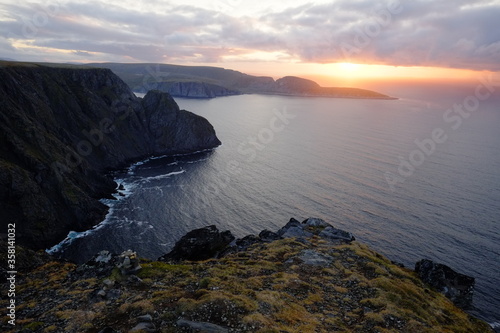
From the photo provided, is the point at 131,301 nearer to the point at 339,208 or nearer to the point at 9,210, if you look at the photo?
the point at 9,210

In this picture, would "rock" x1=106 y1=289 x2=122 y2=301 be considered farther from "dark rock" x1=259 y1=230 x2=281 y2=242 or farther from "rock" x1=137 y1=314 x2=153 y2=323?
"dark rock" x1=259 y1=230 x2=281 y2=242

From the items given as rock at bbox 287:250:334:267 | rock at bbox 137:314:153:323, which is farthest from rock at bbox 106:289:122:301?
rock at bbox 287:250:334:267

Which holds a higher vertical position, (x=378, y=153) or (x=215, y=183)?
(x=378, y=153)

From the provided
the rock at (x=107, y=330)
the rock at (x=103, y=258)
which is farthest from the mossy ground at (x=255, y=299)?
the rock at (x=103, y=258)

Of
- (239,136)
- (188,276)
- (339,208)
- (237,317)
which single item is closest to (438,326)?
(237,317)

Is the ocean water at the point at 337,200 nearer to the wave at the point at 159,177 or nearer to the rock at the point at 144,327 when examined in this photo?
the wave at the point at 159,177

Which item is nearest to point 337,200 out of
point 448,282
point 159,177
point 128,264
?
point 448,282
